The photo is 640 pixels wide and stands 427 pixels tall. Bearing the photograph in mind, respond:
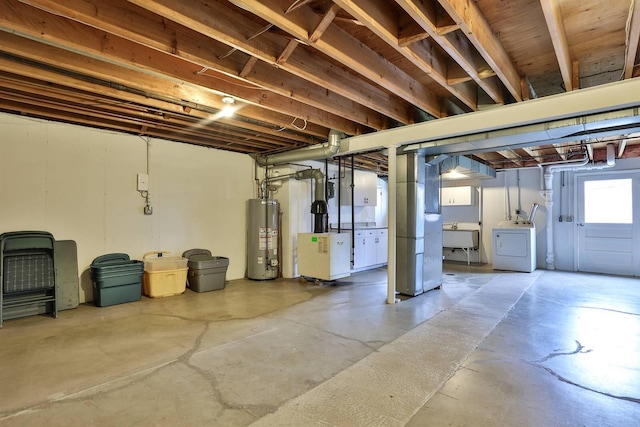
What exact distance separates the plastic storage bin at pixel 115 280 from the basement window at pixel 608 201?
837 centimetres

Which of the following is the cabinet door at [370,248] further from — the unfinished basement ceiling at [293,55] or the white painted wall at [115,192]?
the unfinished basement ceiling at [293,55]

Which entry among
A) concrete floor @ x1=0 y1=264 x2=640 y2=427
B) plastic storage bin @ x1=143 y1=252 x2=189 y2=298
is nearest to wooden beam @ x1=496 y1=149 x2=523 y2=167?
concrete floor @ x1=0 y1=264 x2=640 y2=427

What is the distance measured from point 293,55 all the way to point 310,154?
2432 mm

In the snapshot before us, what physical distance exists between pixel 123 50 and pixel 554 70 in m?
3.74

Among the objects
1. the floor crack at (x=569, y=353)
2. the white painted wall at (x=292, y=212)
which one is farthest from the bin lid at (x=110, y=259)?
the floor crack at (x=569, y=353)

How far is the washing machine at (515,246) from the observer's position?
257 inches

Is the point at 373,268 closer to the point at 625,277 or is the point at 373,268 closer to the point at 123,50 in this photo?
the point at 625,277

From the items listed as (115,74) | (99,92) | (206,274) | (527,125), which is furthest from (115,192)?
(527,125)

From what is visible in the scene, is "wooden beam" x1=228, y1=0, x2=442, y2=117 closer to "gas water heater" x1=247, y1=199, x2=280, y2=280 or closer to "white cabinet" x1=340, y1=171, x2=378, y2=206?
"white cabinet" x1=340, y1=171, x2=378, y2=206

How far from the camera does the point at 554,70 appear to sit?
303cm

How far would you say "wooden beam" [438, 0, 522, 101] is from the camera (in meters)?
1.92

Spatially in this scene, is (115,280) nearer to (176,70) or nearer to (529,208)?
(176,70)

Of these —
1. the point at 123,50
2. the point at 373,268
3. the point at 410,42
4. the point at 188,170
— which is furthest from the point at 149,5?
the point at 373,268

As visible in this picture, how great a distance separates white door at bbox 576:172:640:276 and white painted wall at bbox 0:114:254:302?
22.7 feet
